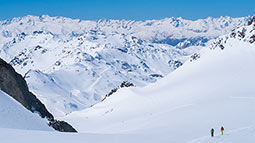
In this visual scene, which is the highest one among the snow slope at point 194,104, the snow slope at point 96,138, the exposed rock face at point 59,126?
the snow slope at point 194,104

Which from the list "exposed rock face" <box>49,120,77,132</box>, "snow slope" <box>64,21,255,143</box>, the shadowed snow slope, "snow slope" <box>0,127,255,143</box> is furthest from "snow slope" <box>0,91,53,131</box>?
the shadowed snow slope

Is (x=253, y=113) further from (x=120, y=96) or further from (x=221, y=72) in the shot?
(x=120, y=96)

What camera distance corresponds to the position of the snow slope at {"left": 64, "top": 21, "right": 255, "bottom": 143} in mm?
32188

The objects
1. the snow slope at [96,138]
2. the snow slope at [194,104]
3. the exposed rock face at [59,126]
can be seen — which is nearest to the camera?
the snow slope at [96,138]

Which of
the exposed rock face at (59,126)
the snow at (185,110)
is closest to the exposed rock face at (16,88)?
the exposed rock face at (59,126)

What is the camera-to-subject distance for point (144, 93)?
9444cm

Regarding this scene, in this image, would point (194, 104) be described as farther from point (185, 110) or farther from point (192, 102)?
point (185, 110)

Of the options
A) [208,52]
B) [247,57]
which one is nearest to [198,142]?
[247,57]

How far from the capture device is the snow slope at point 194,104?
3219 centimetres

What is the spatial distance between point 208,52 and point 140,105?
3765cm

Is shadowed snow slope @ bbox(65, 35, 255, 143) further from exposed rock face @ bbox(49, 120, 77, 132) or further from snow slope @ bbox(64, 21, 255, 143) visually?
exposed rock face @ bbox(49, 120, 77, 132)

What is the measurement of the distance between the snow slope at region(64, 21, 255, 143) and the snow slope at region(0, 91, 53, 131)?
9.67 metres

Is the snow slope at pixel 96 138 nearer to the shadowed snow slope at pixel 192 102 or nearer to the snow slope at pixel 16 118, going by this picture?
the shadowed snow slope at pixel 192 102

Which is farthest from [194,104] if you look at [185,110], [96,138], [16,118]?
[96,138]
